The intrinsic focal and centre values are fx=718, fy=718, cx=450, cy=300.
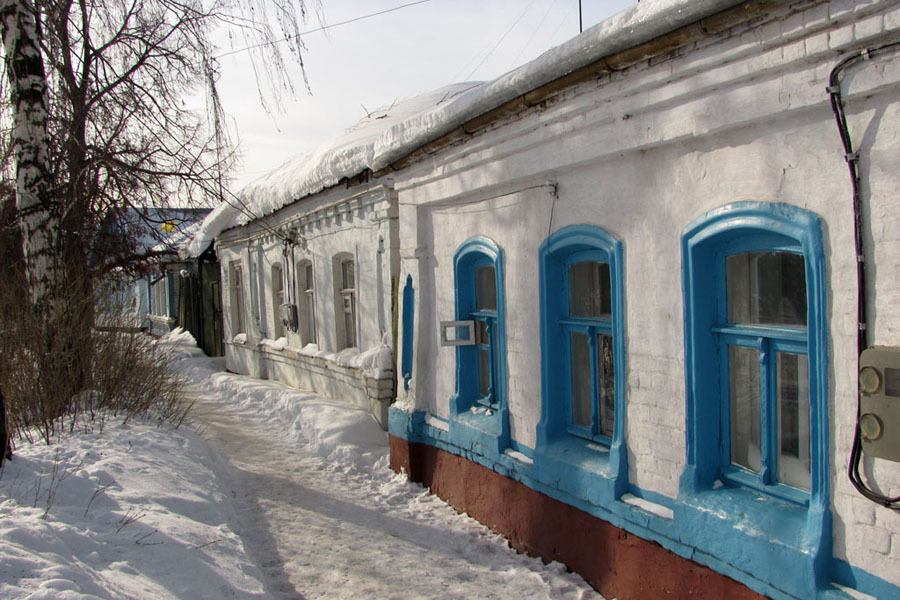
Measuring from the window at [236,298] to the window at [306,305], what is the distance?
448cm

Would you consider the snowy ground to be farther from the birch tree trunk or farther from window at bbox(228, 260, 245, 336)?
window at bbox(228, 260, 245, 336)

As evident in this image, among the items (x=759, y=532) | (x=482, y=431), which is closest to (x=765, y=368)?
(x=759, y=532)

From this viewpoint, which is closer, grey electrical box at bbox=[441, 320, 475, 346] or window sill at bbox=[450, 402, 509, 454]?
window sill at bbox=[450, 402, 509, 454]

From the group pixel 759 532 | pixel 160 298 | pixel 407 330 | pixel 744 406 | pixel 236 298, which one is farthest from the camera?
pixel 160 298

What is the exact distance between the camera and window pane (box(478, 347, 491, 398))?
6.42m

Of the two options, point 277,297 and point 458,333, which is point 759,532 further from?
point 277,297

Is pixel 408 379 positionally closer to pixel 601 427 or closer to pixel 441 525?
pixel 441 525

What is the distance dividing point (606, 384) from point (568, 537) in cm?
108

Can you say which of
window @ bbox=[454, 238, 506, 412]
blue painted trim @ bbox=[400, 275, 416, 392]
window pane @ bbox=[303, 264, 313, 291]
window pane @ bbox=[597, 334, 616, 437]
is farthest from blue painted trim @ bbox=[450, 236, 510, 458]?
window pane @ bbox=[303, 264, 313, 291]

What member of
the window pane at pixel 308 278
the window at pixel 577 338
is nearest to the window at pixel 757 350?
the window at pixel 577 338

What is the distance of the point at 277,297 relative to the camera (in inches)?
525

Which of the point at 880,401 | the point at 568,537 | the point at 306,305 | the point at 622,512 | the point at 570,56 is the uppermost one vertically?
the point at 570,56

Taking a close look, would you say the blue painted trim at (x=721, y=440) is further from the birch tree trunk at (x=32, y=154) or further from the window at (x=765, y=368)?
the birch tree trunk at (x=32, y=154)

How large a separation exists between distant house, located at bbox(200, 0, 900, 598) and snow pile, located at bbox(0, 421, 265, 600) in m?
2.20
